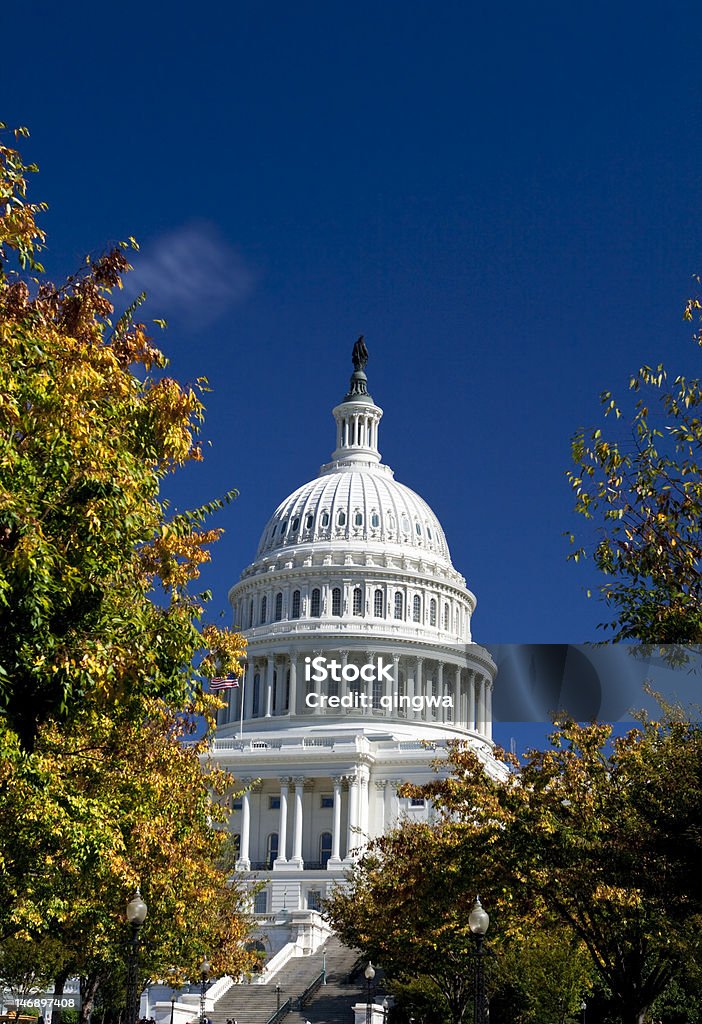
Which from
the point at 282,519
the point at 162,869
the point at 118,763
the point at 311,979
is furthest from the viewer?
the point at 282,519

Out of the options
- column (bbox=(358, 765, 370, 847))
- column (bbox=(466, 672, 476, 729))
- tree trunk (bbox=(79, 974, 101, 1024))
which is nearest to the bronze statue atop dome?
column (bbox=(466, 672, 476, 729))

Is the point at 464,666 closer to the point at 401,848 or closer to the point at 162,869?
the point at 401,848

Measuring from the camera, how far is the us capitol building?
107812 millimetres

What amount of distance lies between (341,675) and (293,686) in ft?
15.2

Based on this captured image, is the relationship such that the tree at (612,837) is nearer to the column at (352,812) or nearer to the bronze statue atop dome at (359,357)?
the column at (352,812)

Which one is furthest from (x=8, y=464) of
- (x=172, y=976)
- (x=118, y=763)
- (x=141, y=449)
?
(x=172, y=976)

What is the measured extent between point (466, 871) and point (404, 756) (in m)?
78.7

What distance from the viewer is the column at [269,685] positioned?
125188mm

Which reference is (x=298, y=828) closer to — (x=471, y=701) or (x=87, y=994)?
(x=471, y=701)

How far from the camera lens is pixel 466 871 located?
102 feet

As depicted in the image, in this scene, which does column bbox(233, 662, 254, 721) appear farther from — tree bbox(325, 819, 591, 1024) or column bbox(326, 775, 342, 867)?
tree bbox(325, 819, 591, 1024)

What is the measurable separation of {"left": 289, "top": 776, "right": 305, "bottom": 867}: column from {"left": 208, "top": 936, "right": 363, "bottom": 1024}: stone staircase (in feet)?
89.4

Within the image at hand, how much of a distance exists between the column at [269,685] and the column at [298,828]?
16930 millimetres

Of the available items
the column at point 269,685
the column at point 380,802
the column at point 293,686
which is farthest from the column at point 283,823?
the column at point 269,685
